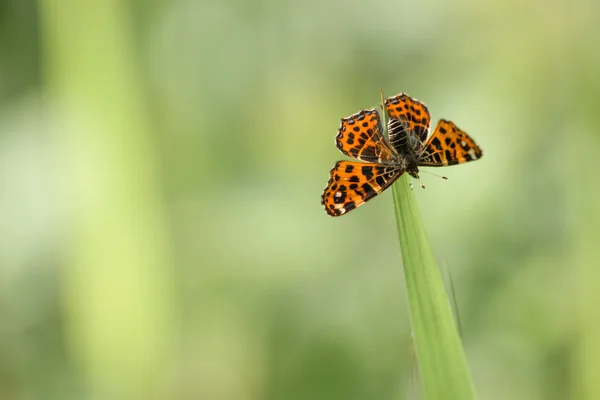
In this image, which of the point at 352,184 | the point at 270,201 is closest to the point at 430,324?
the point at 352,184

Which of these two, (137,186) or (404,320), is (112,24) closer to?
(137,186)

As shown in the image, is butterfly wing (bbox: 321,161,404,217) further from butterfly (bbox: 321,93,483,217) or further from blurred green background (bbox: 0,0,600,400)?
blurred green background (bbox: 0,0,600,400)

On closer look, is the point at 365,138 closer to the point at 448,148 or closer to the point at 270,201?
the point at 448,148

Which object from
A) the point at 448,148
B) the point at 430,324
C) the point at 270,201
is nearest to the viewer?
the point at 430,324

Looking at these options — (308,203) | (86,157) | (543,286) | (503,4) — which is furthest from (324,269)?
(503,4)

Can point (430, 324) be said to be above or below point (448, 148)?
Answer: below

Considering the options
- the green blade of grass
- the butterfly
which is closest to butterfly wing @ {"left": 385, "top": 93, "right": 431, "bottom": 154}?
the butterfly

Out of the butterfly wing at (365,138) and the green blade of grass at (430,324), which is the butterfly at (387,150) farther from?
the green blade of grass at (430,324)
